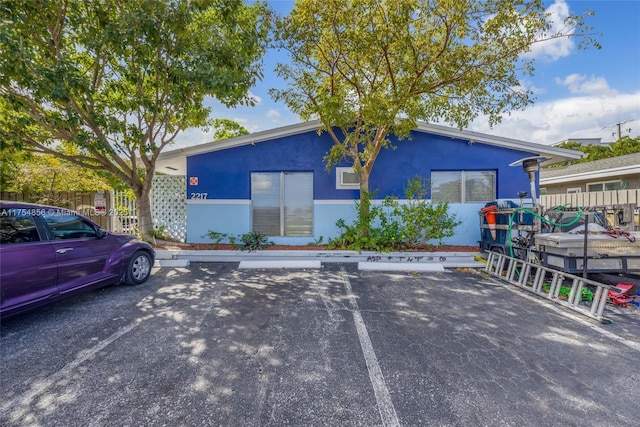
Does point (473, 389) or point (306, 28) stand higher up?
point (306, 28)

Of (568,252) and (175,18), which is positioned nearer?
(568,252)

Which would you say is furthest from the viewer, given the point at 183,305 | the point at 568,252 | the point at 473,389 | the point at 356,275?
the point at 356,275

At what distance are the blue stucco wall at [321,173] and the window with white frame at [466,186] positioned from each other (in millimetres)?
178

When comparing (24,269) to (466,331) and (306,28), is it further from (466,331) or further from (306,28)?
(306,28)

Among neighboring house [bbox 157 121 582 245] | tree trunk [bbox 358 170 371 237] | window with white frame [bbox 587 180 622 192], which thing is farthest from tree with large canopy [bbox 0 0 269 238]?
window with white frame [bbox 587 180 622 192]

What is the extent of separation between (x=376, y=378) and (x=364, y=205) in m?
5.23

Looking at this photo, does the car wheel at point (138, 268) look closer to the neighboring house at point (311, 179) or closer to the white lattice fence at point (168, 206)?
the neighboring house at point (311, 179)

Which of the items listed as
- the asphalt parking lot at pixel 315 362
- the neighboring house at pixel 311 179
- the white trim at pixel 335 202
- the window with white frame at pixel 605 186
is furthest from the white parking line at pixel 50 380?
the window with white frame at pixel 605 186

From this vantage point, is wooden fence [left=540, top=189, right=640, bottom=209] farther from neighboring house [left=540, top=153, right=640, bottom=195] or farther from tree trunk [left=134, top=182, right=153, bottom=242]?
tree trunk [left=134, top=182, right=153, bottom=242]

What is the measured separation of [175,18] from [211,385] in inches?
249

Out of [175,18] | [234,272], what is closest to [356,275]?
[234,272]

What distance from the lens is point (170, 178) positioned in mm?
8500

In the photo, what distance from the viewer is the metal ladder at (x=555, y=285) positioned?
3.78m

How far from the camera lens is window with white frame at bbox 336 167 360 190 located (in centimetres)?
807
